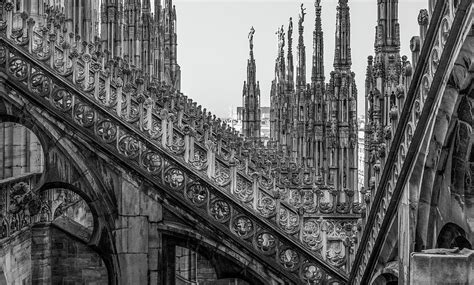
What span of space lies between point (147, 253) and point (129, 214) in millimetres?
714

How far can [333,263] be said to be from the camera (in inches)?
506

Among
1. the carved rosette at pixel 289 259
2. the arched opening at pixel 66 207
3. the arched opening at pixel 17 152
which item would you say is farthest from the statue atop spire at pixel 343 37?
the carved rosette at pixel 289 259

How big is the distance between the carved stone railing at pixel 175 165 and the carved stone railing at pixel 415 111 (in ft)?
4.77

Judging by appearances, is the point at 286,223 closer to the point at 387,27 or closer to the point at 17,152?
the point at 387,27

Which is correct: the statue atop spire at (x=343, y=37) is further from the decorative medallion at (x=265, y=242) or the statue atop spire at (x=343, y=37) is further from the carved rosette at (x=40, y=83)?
the decorative medallion at (x=265, y=242)

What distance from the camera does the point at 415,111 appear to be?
945cm

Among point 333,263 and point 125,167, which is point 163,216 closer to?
point 125,167

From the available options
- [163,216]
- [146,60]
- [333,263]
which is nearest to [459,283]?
[333,263]

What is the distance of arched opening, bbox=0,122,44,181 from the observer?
57.5 feet

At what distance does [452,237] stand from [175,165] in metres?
5.58

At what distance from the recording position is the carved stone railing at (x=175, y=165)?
13.1m

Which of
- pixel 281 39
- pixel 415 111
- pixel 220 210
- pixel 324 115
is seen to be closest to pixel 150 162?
pixel 220 210

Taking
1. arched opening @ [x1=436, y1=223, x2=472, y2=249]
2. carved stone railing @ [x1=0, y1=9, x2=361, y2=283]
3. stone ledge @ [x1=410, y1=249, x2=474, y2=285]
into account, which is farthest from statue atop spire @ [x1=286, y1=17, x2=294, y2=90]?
stone ledge @ [x1=410, y1=249, x2=474, y2=285]

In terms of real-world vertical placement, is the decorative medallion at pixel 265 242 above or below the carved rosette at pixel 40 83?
below
